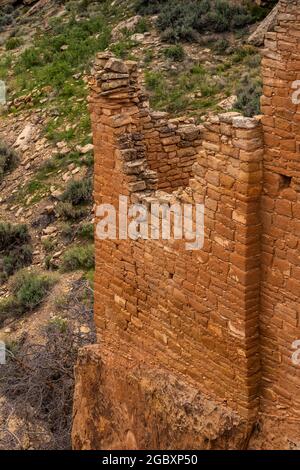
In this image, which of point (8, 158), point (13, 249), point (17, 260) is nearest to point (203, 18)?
point (8, 158)

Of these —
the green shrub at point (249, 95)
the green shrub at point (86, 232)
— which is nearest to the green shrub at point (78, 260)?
the green shrub at point (86, 232)

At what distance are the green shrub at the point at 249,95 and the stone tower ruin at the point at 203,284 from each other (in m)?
8.66

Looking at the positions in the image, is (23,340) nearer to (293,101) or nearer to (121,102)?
(121,102)

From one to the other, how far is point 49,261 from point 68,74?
9154 millimetres

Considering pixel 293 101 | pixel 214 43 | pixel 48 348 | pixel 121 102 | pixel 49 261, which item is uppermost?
pixel 293 101

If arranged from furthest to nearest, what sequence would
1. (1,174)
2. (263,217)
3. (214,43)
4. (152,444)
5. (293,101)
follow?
1. (214,43)
2. (1,174)
3. (152,444)
4. (263,217)
5. (293,101)

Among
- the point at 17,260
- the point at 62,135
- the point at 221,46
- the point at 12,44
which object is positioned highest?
the point at 221,46

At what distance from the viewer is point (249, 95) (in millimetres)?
16922

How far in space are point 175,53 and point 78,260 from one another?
8913 millimetres

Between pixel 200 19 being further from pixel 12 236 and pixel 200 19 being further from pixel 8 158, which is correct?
pixel 12 236

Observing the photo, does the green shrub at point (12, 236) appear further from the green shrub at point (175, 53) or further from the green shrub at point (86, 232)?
the green shrub at point (175, 53)

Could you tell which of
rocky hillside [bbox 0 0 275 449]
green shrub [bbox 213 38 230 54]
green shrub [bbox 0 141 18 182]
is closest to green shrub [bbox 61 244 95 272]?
rocky hillside [bbox 0 0 275 449]

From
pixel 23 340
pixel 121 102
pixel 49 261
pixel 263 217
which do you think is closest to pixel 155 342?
pixel 263 217

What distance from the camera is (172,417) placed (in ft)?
20.9
